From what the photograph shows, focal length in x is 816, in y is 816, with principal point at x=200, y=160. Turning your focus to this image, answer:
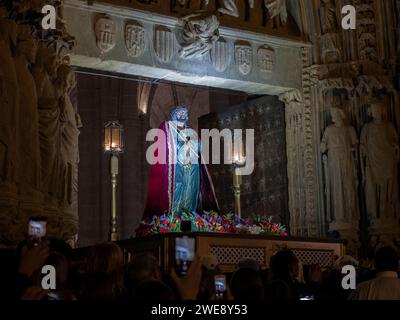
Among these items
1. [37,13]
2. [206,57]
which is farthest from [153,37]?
[37,13]

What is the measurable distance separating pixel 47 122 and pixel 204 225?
11.6 feet

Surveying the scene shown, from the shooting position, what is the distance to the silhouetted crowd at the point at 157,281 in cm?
419

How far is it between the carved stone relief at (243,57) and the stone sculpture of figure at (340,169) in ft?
6.18

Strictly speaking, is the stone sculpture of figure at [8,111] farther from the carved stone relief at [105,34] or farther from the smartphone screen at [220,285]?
the smartphone screen at [220,285]

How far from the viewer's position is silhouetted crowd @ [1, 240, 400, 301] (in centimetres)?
419

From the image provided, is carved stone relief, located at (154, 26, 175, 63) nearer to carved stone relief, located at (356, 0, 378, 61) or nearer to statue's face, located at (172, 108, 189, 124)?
statue's face, located at (172, 108, 189, 124)

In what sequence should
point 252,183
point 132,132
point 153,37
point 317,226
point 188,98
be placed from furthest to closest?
point 188,98 → point 132,132 → point 252,183 → point 317,226 → point 153,37

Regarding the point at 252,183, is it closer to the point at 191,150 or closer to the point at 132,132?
the point at 191,150

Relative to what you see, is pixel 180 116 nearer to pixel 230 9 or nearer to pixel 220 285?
pixel 230 9

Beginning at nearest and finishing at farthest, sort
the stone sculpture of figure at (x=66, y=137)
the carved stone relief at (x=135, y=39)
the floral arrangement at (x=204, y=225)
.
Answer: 1. the stone sculpture of figure at (x=66, y=137)
2. the floral arrangement at (x=204, y=225)
3. the carved stone relief at (x=135, y=39)

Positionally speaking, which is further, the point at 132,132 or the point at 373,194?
the point at 132,132

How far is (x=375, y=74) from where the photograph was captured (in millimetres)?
16062

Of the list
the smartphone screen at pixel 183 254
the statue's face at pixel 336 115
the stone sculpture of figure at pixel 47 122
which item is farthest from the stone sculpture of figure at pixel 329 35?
the smartphone screen at pixel 183 254

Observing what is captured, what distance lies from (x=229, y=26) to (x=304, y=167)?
3.15m
